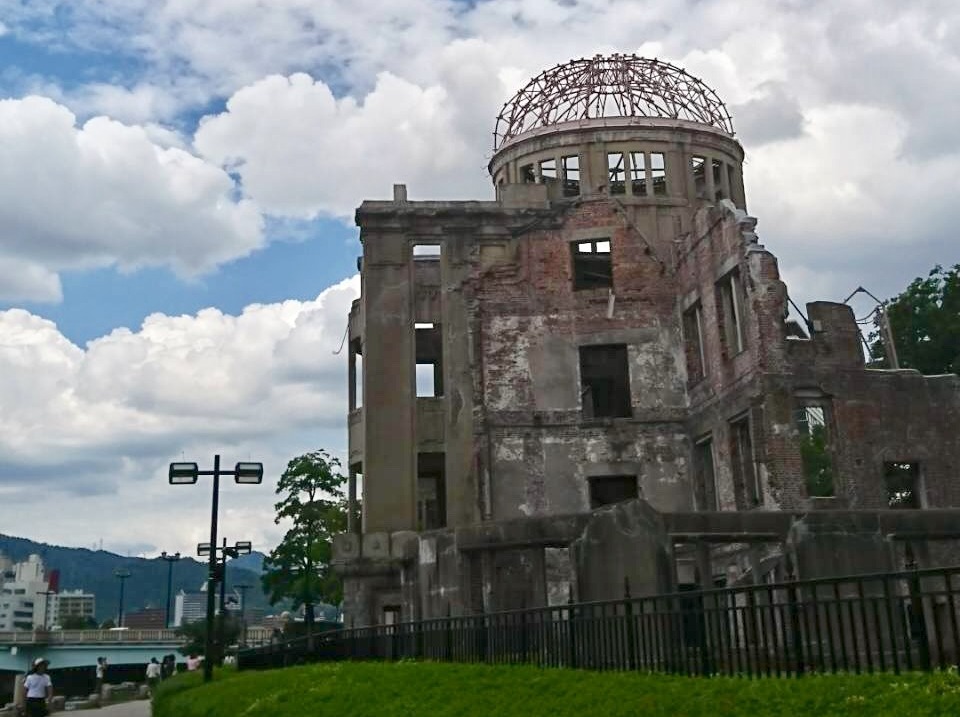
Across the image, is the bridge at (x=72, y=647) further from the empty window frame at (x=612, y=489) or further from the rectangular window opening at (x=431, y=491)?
the empty window frame at (x=612, y=489)

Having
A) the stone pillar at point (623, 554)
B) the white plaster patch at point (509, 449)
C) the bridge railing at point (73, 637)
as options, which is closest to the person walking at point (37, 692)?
the stone pillar at point (623, 554)

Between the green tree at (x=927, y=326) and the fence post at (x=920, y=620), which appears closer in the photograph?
the fence post at (x=920, y=620)

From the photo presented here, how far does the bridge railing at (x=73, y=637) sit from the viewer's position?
241 feet

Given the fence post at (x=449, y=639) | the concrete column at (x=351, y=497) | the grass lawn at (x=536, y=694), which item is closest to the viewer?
the grass lawn at (x=536, y=694)

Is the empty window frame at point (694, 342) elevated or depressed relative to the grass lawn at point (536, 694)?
elevated

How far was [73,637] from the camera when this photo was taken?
7412cm

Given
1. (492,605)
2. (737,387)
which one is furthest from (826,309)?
(492,605)

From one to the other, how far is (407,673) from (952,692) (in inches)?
345

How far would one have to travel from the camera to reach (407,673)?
15.2m

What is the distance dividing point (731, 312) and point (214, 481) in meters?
14.1

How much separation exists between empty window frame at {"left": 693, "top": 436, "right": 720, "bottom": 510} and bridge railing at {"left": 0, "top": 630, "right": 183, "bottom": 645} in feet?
Result: 181

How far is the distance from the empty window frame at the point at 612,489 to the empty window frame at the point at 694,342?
3.51 metres

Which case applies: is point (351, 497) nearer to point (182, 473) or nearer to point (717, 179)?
point (182, 473)

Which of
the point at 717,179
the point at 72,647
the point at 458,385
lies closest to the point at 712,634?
the point at 458,385
